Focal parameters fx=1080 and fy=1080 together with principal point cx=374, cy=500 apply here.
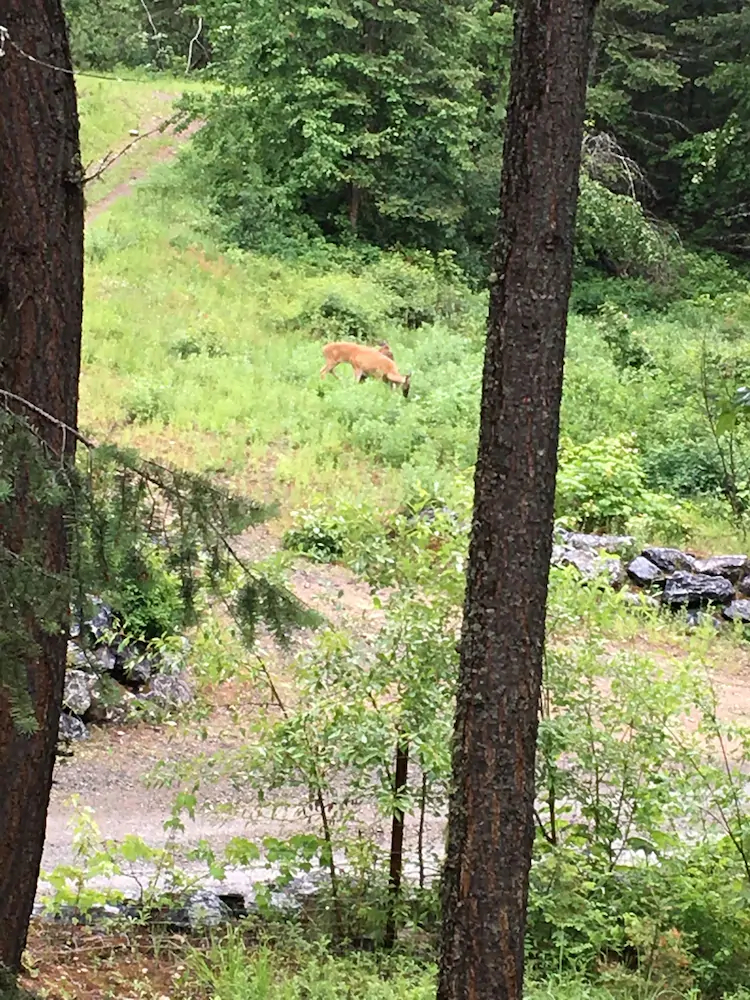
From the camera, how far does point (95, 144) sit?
25.7m

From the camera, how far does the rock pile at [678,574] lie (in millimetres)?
11242

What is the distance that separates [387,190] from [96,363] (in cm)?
1052

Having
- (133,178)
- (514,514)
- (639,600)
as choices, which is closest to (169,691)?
(639,600)

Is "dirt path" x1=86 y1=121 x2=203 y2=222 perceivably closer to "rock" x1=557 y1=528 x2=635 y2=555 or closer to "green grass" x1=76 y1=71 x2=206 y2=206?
"green grass" x1=76 y1=71 x2=206 y2=206

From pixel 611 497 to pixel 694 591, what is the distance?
1.74 metres

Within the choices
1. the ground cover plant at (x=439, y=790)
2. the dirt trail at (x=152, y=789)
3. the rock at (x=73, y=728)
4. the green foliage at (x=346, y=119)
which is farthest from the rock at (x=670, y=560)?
the green foliage at (x=346, y=119)

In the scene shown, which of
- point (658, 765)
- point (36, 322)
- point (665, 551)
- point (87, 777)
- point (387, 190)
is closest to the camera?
point (36, 322)

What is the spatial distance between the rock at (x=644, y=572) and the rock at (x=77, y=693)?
6026mm

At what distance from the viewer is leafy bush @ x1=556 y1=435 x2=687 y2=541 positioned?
12.4 m

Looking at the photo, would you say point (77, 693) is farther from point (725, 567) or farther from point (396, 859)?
point (725, 567)

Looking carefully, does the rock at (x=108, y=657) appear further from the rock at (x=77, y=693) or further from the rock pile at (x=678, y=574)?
the rock pile at (x=678, y=574)

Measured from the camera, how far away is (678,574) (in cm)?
1153

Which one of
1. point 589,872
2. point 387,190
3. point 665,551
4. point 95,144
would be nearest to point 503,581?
point 589,872

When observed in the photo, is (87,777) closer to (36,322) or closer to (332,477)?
(36,322)
